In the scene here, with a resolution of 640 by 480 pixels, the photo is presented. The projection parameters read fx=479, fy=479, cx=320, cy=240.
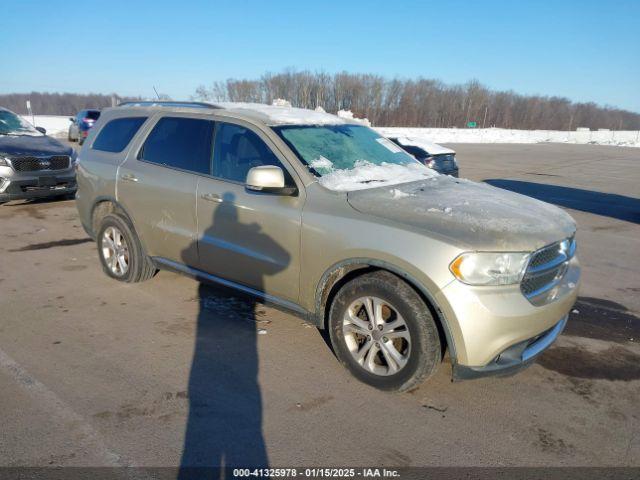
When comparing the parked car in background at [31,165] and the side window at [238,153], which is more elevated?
the side window at [238,153]

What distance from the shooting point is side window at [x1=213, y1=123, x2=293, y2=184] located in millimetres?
3837

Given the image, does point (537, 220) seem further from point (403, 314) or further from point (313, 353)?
point (313, 353)

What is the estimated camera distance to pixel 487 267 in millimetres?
2791

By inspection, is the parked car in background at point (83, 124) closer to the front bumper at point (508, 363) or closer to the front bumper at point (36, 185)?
the front bumper at point (36, 185)

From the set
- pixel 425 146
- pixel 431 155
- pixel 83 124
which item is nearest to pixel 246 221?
pixel 431 155

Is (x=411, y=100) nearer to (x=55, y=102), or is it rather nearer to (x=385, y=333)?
(x=55, y=102)

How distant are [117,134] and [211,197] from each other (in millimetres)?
1868

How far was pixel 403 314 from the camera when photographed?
300 centimetres

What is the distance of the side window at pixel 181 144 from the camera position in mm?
4215

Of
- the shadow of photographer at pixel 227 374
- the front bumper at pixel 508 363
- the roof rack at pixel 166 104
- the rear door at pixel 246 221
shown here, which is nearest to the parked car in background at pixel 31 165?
the roof rack at pixel 166 104

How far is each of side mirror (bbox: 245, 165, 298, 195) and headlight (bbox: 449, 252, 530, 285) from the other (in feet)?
4.40

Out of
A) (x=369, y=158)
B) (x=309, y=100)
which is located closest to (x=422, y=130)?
(x=309, y=100)

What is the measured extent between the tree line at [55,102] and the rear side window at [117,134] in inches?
3092

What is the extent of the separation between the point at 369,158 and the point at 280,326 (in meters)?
1.66
